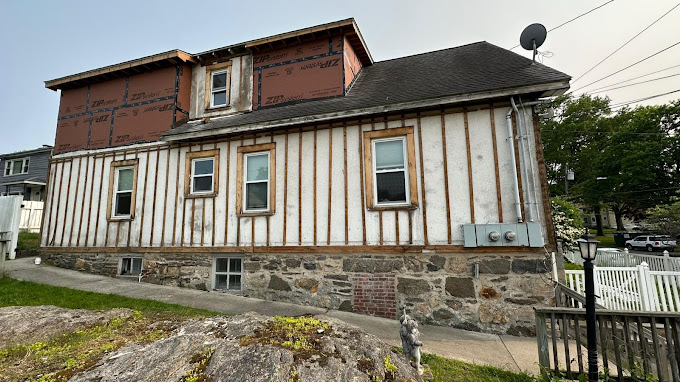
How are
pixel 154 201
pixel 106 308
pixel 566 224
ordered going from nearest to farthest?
pixel 106 308, pixel 154 201, pixel 566 224

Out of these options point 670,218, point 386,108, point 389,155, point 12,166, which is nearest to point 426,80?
point 386,108

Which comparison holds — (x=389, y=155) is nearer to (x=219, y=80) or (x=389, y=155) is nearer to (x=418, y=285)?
(x=418, y=285)

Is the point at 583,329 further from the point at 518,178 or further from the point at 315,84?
the point at 315,84

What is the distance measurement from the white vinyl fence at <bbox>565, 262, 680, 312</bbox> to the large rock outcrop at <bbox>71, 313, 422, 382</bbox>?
6.61 meters

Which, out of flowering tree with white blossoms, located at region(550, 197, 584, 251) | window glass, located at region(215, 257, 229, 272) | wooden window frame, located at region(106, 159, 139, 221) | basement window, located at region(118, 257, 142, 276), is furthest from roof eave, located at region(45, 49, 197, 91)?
flowering tree with white blossoms, located at region(550, 197, 584, 251)

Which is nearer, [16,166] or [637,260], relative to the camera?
[637,260]

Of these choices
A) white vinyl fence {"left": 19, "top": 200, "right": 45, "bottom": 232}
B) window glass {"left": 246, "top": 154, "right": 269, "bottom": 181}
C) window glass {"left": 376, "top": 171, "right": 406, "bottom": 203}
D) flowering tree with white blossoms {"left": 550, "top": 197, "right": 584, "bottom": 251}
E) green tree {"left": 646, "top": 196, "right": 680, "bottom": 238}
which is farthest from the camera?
green tree {"left": 646, "top": 196, "right": 680, "bottom": 238}

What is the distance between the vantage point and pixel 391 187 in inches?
266

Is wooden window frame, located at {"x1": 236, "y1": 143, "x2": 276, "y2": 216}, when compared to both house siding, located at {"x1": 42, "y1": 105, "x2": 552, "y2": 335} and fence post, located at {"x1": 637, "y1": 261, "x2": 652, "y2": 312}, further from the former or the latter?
fence post, located at {"x1": 637, "y1": 261, "x2": 652, "y2": 312}

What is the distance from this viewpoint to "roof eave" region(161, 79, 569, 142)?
5.74 meters

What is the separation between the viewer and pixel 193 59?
9.62 meters

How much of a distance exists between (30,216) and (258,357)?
22.6 m

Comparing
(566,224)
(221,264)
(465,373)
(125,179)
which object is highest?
(125,179)

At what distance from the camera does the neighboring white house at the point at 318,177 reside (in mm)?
5992
